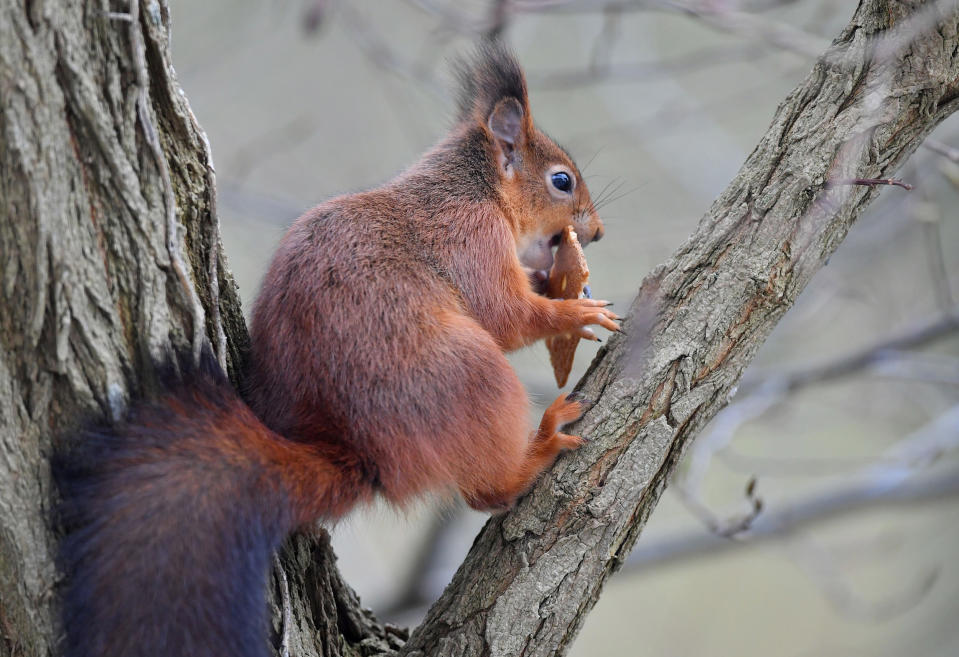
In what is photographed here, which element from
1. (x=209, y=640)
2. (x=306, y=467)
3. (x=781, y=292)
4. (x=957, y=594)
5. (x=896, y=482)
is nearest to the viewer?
(x=209, y=640)

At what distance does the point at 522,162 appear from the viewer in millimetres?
2365

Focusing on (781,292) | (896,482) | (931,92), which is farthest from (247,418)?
(896,482)

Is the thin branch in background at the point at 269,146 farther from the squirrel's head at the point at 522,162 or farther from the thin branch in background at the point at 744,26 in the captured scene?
the thin branch in background at the point at 744,26

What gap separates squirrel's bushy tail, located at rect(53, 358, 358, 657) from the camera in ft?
4.03

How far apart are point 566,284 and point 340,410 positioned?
776 millimetres

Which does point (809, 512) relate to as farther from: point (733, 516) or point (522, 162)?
point (522, 162)

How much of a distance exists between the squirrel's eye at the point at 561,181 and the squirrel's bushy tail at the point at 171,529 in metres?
1.24

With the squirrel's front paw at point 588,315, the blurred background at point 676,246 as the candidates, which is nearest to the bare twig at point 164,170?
the squirrel's front paw at point 588,315

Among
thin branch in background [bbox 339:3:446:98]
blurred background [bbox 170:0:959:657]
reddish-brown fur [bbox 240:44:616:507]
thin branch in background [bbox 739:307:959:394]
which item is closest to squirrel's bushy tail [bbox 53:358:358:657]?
reddish-brown fur [bbox 240:44:616:507]

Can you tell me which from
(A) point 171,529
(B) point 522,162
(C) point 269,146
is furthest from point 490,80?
(C) point 269,146

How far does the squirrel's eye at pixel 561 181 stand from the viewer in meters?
2.39

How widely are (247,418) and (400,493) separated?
0.99 feet

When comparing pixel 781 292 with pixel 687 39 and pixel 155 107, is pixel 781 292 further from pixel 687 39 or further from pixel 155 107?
pixel 687 39

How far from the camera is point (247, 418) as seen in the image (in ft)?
4.81
